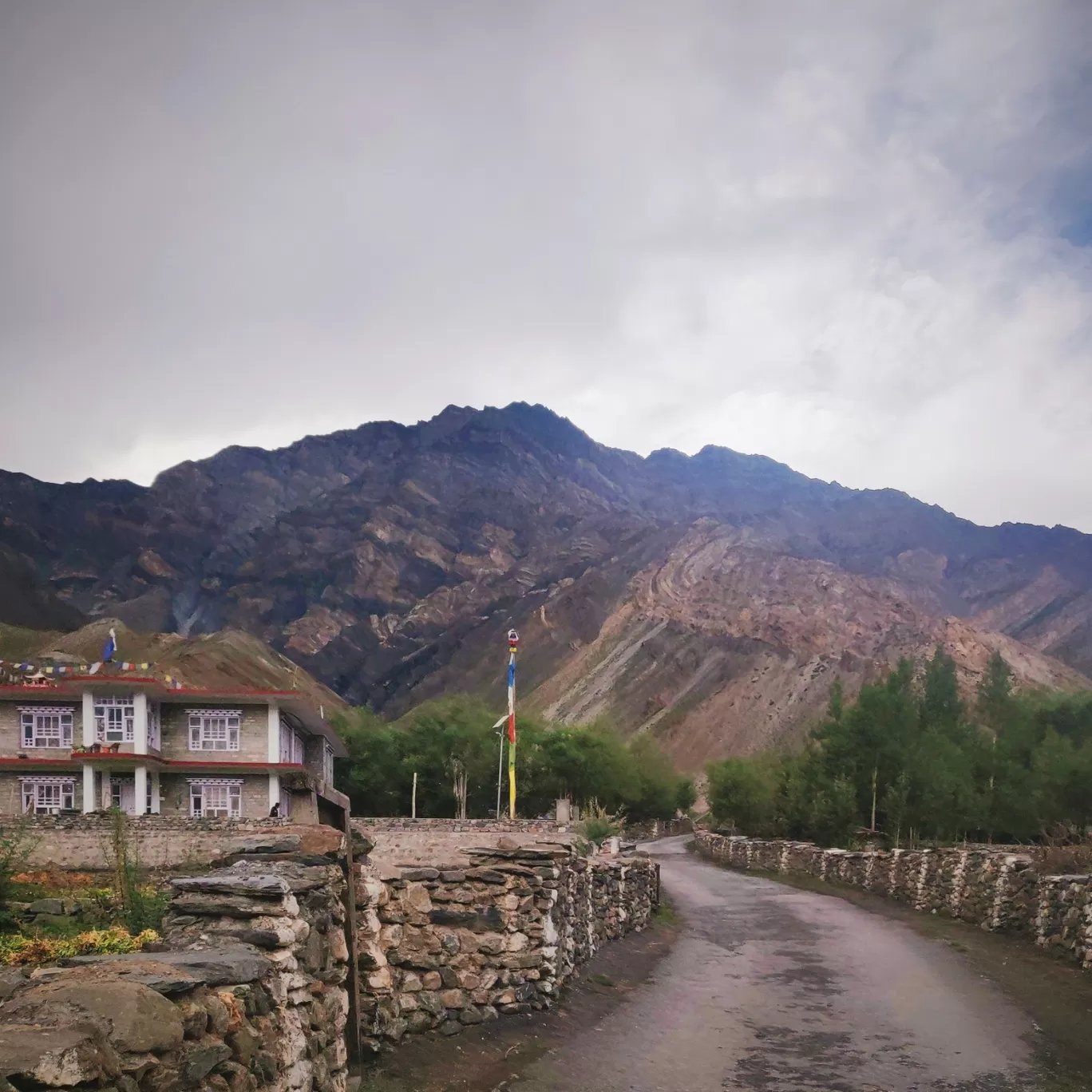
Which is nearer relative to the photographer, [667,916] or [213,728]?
[667,916]

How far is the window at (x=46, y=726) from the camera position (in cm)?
4197

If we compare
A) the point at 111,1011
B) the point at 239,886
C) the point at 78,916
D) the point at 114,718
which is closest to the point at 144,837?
the point at 114,718

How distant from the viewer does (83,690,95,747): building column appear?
4138 cm

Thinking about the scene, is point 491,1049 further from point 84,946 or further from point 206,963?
point 206,963

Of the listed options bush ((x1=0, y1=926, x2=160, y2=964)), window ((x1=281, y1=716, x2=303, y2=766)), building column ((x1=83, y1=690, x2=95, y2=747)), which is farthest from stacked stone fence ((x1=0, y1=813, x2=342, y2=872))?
bush ((x1=0, y1=926, x2=160, y2=964))

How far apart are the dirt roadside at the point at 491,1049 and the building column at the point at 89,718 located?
32997mm

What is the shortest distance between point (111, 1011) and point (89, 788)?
41531 millimetres

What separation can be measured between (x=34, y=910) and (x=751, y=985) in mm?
10323

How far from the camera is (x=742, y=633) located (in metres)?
173

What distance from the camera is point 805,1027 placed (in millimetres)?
11875

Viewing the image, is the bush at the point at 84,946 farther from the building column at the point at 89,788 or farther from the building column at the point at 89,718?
the building column at the point at 89,718

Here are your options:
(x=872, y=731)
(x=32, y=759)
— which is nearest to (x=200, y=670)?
(x=32, y=759)

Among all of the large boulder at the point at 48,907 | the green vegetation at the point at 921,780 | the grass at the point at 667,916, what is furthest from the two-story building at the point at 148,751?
the large boulder at the point at 48,907

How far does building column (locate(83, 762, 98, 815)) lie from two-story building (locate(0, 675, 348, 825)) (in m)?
0.05
